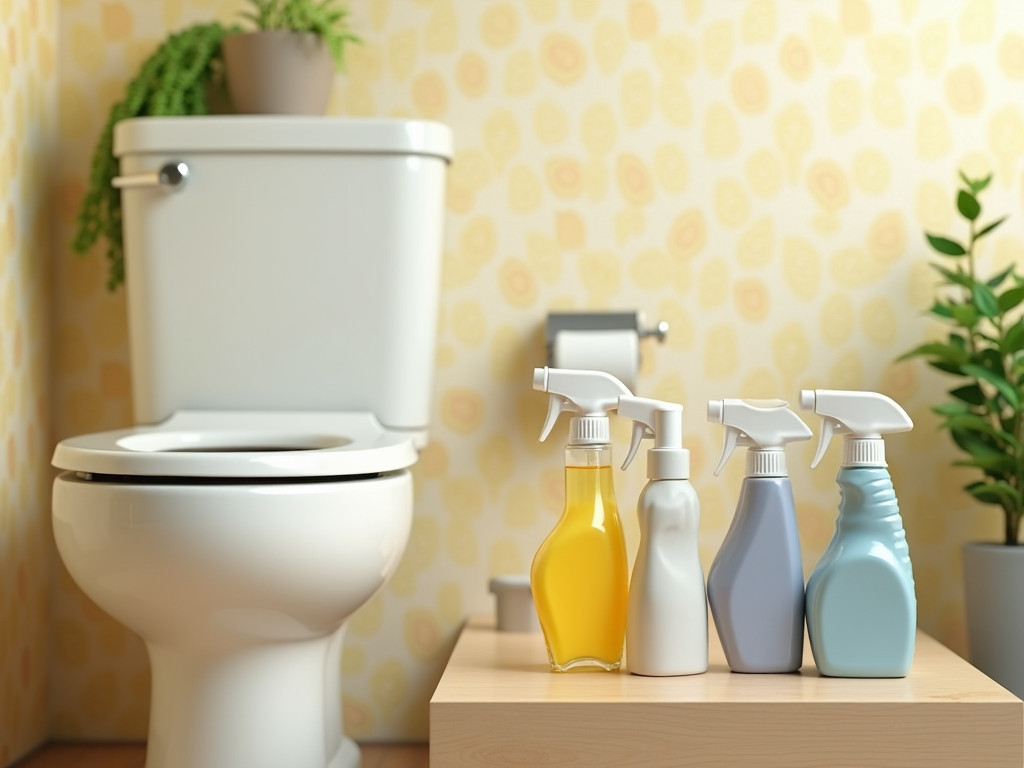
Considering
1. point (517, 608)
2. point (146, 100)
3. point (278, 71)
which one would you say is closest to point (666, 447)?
point (517, 608)

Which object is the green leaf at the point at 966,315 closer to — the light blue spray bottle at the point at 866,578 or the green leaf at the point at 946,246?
the green leaf at the point at 946,246

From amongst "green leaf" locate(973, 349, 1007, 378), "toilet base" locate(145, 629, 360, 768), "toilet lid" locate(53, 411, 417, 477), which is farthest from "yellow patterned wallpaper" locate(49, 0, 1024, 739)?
"toilet base" locate(145, 629, 360, 768)

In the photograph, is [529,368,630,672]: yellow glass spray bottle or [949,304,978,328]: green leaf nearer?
[529,368,630,672]: yellow glass spray bottle

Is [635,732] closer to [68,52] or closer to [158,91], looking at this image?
[158,91]

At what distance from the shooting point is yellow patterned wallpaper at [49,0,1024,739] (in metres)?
1.79

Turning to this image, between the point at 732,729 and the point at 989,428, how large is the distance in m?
0.68

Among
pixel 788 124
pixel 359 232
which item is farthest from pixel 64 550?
pixel 788 124

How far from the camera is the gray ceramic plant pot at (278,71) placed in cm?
Answer: 167

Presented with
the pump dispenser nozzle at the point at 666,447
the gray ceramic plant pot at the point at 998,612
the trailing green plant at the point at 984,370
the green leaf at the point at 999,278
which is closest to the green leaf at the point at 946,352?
the trailing green plant at the point at 984,370

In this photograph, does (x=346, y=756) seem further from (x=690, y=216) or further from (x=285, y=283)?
(x=690, y=216)

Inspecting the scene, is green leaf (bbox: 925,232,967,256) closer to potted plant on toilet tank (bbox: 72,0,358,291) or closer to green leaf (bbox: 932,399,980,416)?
green leaf (bbox: 932,399,980,416)

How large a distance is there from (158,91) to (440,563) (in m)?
0.86

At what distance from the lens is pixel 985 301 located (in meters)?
1.62

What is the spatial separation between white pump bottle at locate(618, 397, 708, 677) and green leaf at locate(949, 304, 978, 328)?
1.79ft
